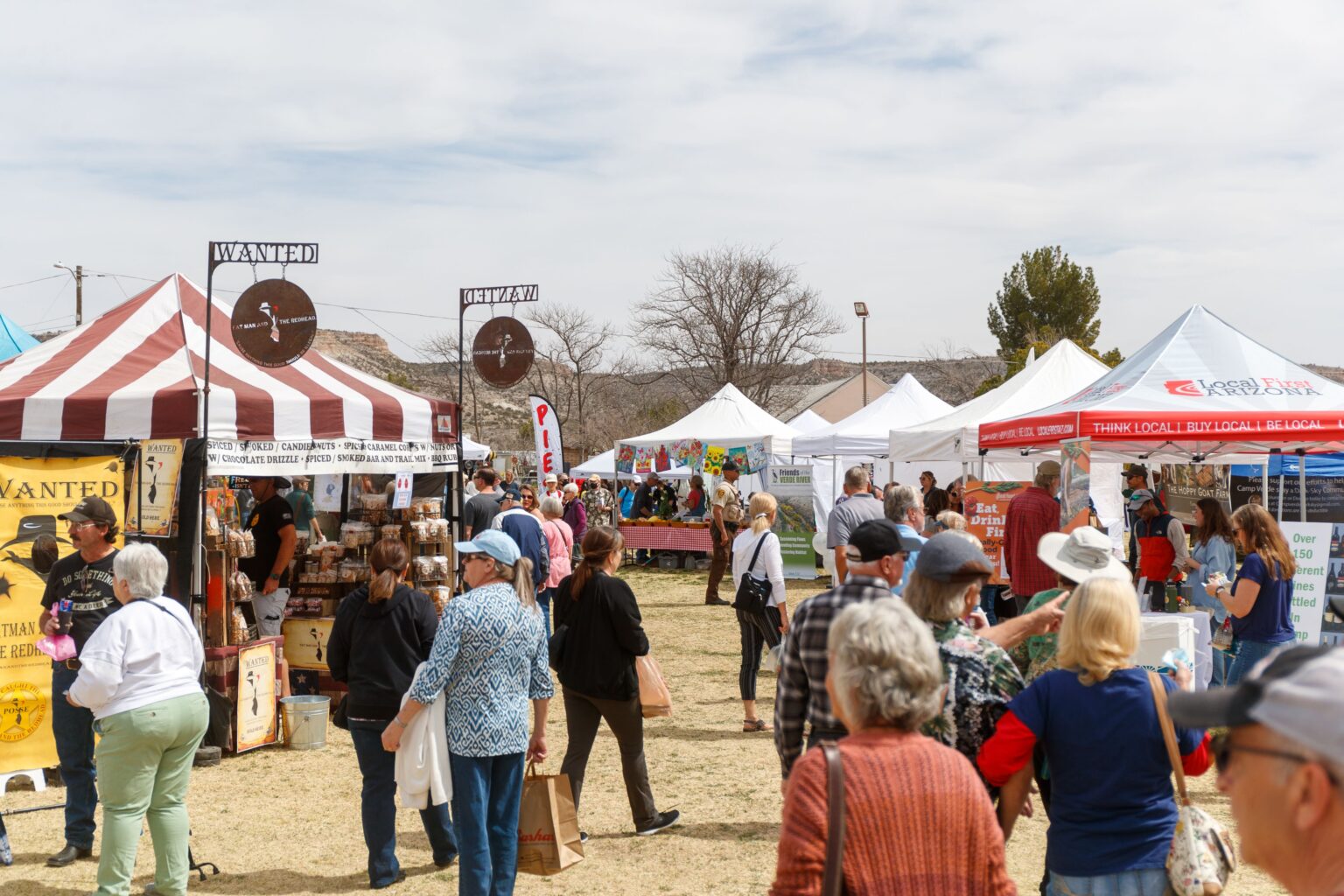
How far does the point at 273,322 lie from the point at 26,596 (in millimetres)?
2746

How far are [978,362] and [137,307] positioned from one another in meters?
73.6

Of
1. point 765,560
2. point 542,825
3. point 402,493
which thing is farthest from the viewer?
point 402,493

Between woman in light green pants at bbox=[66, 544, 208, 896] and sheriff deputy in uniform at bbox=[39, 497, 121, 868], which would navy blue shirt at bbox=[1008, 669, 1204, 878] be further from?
sheriff deputy in uniform at bbox=[39, 497, 121, 868]

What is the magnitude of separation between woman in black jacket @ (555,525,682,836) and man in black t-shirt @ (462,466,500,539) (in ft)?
15.9

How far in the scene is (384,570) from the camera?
5.56 metres

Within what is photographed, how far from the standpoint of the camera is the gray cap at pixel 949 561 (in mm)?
3395

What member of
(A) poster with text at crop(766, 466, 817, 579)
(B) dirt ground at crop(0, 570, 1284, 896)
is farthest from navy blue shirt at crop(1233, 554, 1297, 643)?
(A) poster with text at crop(766, 466, 817, 579)

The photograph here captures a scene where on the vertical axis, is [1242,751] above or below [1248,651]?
above

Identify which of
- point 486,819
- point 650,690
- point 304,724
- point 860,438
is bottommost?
point 304,724

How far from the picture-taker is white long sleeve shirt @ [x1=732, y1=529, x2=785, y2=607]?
27.0ft

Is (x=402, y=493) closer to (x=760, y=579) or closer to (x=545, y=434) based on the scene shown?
(x=760, y=579)

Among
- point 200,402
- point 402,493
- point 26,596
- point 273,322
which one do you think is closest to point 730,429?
point 402,493

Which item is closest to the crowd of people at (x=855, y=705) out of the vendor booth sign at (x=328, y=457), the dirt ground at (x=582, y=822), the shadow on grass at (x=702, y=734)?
the shadow on grass at (x=702, y=734)

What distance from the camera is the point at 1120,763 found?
10.4 ft
